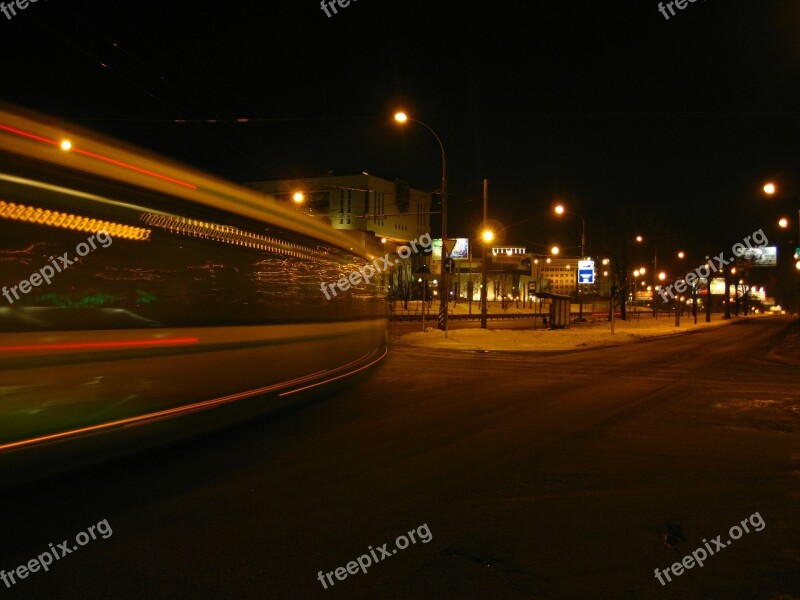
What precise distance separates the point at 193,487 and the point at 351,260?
6137mm

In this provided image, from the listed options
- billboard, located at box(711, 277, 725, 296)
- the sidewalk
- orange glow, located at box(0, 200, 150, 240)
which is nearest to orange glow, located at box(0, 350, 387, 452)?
orange glow, located at box(0, 200, 150, 240)

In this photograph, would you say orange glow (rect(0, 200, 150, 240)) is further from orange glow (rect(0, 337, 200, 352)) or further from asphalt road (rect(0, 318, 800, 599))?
asphalt road (rect(0, 318, 800, 599))

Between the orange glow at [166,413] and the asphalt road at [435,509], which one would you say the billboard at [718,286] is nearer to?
the asphalt road at [435,509]

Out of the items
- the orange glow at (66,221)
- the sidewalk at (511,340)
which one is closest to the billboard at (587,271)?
the sidewalk at (511,340)

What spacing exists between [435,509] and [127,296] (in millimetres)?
3235

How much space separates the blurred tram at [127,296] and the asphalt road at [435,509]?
63cm

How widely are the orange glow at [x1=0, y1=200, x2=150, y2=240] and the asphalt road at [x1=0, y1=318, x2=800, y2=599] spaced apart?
225 cm

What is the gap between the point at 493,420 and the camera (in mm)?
9656

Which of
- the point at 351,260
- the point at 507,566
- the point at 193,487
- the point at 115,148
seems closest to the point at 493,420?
the point at 351,260

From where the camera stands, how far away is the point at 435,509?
5.55 meters

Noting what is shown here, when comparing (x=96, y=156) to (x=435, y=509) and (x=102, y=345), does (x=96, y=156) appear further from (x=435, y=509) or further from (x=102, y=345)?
(x=435, y=509)

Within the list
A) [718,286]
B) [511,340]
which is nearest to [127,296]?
[511,340]

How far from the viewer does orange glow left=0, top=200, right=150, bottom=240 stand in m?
5.12

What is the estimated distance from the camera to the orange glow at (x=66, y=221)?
202 inches
